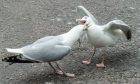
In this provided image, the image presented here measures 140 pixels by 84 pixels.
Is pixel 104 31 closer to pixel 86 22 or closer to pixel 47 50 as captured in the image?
pixel 86 22

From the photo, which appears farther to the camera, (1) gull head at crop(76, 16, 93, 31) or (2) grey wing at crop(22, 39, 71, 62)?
(1) gull head at crop(76, 16, 93, 31)

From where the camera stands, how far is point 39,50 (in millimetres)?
3111

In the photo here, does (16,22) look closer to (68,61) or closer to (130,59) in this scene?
(68,61)

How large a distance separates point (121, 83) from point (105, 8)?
186 cm

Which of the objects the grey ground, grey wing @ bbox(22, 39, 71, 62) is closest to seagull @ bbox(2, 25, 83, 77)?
grey wing @ bbox(22, 39, 71, 62)

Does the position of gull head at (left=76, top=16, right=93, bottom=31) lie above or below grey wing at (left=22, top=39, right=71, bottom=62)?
above

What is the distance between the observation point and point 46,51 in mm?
3115

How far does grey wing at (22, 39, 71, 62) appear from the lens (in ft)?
10.1

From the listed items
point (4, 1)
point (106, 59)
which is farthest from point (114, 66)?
point (4, 1)

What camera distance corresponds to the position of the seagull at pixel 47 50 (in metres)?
3.06

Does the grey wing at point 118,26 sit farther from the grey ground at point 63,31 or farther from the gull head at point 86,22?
the grey ground at point 63,31

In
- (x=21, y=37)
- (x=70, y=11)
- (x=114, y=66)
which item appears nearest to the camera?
(x=114, y=66)

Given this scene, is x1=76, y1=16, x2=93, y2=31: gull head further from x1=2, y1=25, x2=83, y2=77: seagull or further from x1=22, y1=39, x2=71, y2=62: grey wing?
x1=22, y1=39, x2=71, y2=62: grey wing

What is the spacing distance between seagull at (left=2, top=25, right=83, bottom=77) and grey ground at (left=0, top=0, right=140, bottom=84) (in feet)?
0.81
